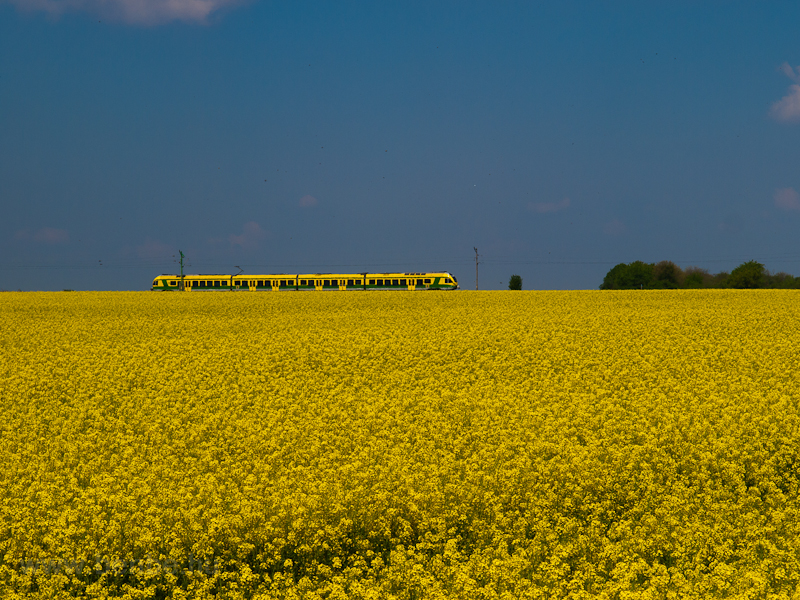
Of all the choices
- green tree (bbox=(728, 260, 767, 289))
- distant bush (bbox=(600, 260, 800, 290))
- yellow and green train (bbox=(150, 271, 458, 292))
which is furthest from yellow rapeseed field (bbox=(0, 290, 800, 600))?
distant bush (bbox=(600, 260, 800, 290))

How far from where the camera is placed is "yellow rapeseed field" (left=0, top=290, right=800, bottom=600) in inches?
255

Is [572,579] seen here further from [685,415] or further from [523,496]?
[685,415]

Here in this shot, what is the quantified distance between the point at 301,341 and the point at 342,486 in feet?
48.0

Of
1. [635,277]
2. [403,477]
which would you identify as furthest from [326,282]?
[635,277]

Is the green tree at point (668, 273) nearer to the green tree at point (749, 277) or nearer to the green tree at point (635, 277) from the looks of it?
the green tree at point (635, 277)

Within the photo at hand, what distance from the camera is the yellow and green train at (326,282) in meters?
74.2

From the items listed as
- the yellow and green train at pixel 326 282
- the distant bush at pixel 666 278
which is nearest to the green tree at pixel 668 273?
the distant bush at pixel 666 278

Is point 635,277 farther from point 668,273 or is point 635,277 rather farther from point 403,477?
point 403,477

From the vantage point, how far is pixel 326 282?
7556 centimetres

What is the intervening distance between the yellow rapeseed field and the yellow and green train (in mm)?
55718

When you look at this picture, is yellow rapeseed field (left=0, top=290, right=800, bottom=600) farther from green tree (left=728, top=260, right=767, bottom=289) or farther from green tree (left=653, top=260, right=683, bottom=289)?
green tree (left=653, top=260, right=683, bottom=289)

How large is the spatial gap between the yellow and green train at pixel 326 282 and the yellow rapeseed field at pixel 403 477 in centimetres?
5572

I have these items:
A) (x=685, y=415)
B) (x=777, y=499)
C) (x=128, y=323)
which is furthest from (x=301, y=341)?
(x=777, y=499)

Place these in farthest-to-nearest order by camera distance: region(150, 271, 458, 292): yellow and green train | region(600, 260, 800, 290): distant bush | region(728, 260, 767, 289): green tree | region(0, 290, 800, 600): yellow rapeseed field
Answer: region(600, 260, 800, 290): distant bush < region(728, 260, 767, 289): green tree < region(150, 271, 458, 292): yellow and green train < region(0, 290, 800, 600): yellow rapeseed field
